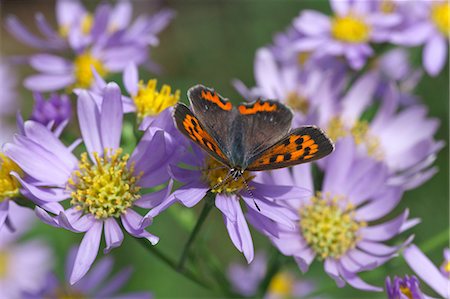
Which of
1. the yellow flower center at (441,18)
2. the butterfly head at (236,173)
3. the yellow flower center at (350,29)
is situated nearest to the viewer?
the butterfly head at (236,173)

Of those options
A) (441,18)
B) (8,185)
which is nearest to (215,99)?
(8,185)

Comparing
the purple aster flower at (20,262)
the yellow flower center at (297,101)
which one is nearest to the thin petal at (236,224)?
the yellow flower center at (297,101)

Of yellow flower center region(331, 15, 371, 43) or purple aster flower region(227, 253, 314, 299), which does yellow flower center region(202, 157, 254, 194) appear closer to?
yellow flower center region(331, 15, 371, 43)

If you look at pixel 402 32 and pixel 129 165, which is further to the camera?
pixel 402 32

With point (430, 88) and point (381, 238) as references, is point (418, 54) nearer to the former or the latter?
point (430, 88)

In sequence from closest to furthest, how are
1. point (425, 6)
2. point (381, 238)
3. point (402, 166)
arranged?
point (381, 238), point (402, 166), point (425, 6)

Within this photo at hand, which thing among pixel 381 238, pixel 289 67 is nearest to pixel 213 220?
pixel 289 67

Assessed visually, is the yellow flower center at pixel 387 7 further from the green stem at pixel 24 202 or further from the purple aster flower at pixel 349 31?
the green stem at pixel 24 202
